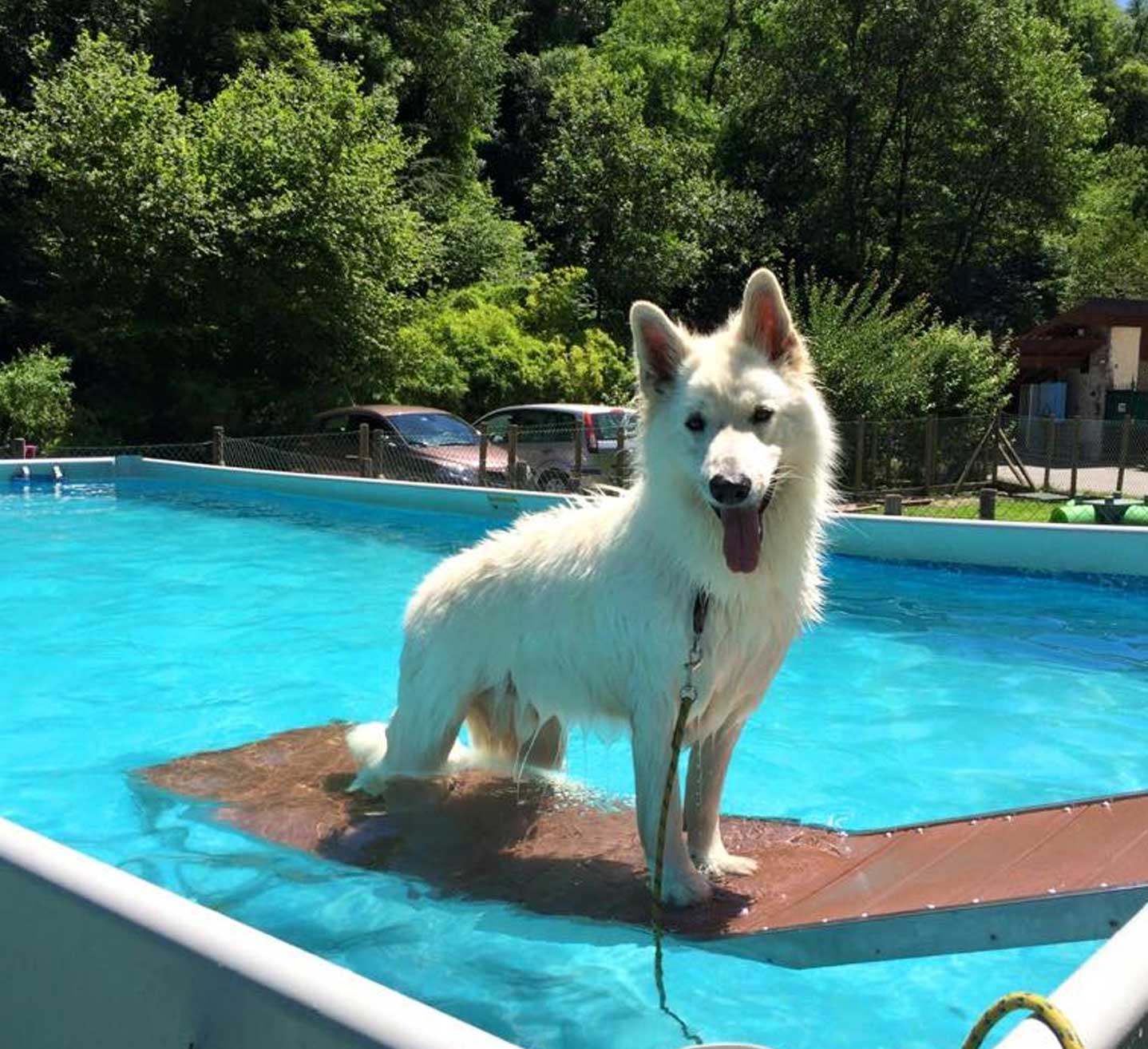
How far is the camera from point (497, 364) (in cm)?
2489

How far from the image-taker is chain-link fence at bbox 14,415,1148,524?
53.9ft

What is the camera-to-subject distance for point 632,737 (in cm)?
400

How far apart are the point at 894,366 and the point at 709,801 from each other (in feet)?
52.9

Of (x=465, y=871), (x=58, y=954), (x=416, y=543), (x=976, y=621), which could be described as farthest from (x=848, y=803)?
(x=416, y=543)

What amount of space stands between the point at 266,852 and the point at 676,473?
9.16ft

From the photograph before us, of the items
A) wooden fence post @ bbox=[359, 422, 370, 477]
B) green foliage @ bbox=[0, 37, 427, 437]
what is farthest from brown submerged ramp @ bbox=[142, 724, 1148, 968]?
green foliage @ bbox=[0, 37, 427, 437]

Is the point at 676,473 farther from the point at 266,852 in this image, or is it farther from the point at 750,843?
the point at 266,852

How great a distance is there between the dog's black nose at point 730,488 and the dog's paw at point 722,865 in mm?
1637

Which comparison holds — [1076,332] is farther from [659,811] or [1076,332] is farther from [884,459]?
[659,811]

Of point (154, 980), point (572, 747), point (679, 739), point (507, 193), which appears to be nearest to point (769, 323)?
point (679, 739)

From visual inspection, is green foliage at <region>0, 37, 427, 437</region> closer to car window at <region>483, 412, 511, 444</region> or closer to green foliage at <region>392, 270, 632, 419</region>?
green foliage at <region>392, 270, 632, 419</region>

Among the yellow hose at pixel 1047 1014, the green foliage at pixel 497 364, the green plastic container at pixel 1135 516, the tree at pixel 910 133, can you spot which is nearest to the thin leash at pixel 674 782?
the yellow hose at pixel 1047 1014

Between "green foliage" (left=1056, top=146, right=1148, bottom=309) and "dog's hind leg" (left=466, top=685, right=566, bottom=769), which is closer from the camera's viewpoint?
"dog's hind leg" (left=466, top=685, right=566, bottom=769)

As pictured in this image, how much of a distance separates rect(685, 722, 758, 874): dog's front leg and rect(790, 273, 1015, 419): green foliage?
1460 centimetres
